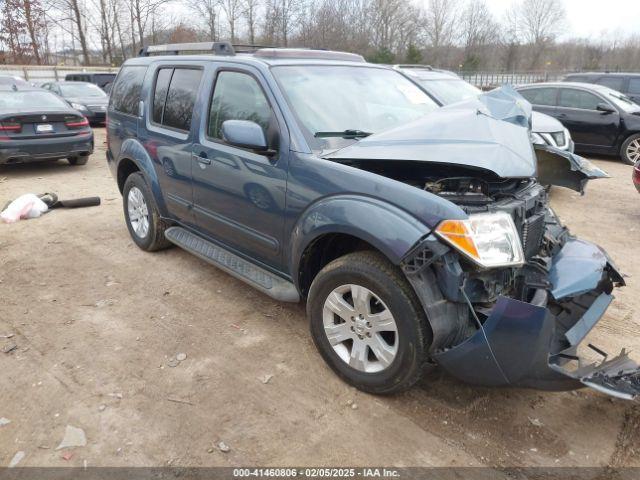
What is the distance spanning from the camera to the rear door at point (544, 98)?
35.6 ft

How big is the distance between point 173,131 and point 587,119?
9115mm

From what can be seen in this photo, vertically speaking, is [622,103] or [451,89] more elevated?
[451,89]

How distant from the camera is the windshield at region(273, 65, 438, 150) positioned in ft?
11.1

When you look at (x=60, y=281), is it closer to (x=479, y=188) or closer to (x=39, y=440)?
(x=39, y=440)

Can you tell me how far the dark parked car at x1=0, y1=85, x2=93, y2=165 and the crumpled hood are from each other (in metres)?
7.52

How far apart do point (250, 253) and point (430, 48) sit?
163ft

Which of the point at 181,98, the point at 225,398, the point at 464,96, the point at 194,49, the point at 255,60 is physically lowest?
the point at 225,398

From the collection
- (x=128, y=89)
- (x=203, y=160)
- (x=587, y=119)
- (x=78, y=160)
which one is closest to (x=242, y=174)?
(x=203, y=160)

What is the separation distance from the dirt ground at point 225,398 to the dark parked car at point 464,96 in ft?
12.8

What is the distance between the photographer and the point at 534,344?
2.37m

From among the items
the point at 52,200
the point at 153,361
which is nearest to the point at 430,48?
the point at 52,200

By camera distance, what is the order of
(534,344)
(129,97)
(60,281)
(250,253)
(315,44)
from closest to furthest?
(534,344) < (250,253) < (60,281) < (129,97) < (315,44)

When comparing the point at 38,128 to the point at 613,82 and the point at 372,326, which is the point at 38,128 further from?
the point at 613,82

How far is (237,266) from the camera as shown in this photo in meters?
3.88
